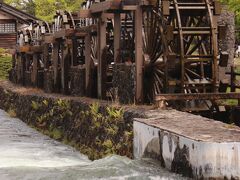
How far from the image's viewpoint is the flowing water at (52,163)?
801cm

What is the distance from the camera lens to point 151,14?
1396 cm

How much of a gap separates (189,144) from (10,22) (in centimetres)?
3902

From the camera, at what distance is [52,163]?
36.3 feet

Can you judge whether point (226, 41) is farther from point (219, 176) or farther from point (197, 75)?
point (219, 176)

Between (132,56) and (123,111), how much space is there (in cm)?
442

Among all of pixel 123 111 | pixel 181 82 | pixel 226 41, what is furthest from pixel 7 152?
pixel 226 41

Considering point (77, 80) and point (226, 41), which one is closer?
point (77, 80)

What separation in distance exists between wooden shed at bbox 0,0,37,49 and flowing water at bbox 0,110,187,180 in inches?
1040

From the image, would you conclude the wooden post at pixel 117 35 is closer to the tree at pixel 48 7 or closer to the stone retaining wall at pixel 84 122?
the stone retaining wall at pixel 84 122

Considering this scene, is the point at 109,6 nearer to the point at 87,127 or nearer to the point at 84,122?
A: the point at 84,122

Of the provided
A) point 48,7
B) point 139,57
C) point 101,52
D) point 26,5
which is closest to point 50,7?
point 48,7

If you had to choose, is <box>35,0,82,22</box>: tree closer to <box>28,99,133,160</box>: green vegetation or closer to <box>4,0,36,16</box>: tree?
<box>4,0,36,16</box>: tree

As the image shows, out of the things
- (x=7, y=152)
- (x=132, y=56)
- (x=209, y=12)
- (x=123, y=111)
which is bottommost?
(x=7, y=152)

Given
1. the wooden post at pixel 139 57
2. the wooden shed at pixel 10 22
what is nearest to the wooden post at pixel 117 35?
the wooden post at pixel 139 57
